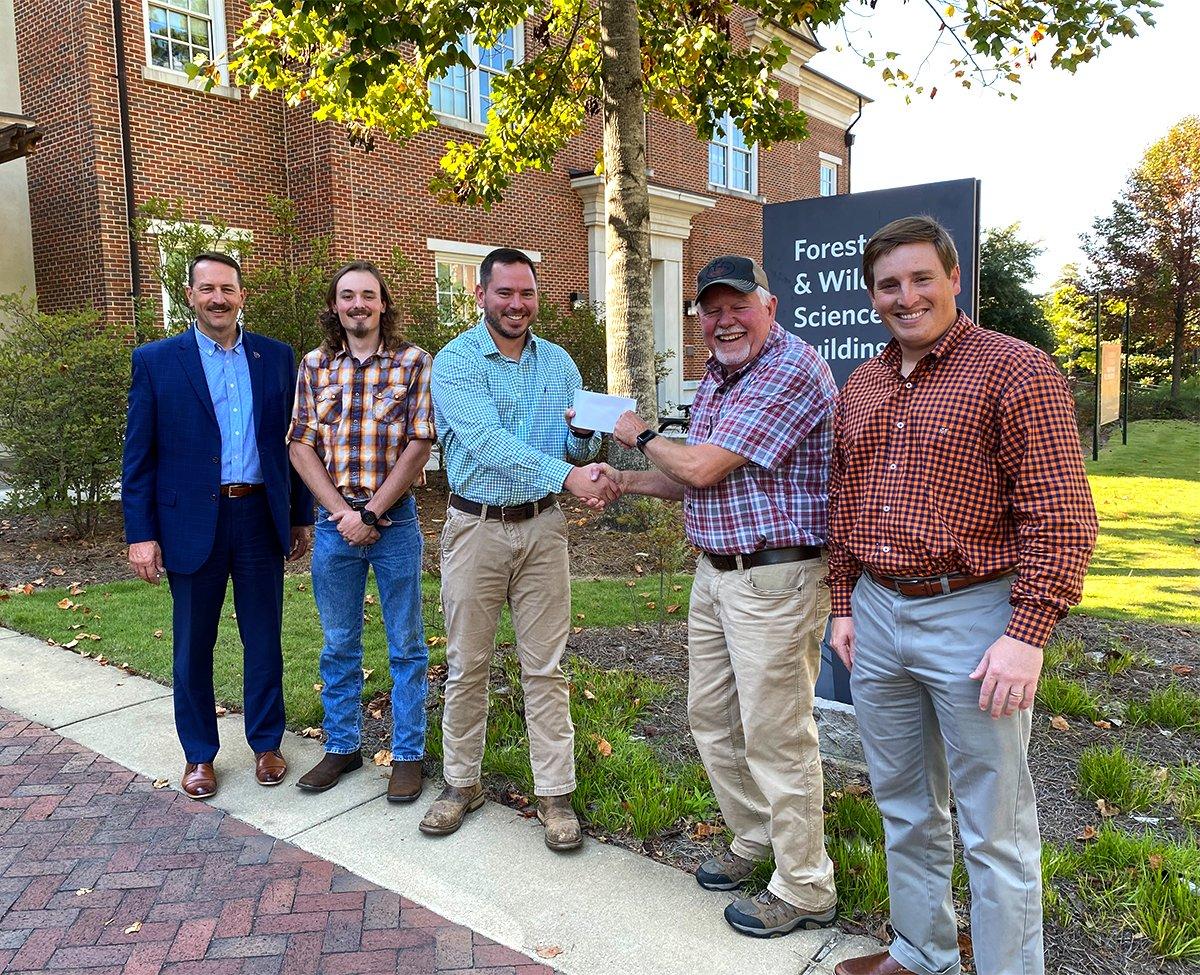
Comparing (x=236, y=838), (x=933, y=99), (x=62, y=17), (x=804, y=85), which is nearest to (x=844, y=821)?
(x=236, y=838)

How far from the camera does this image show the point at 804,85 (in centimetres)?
2453

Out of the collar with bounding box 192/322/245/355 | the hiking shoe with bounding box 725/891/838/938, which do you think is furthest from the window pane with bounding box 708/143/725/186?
the hiking shoe with bounding box 725/891/838/938

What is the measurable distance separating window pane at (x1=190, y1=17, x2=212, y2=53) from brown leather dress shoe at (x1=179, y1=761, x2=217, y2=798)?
1218cm

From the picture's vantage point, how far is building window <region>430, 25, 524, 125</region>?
1526cm

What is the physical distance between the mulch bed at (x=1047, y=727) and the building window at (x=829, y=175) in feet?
68.3

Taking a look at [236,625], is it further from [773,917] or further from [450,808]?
[773,917]

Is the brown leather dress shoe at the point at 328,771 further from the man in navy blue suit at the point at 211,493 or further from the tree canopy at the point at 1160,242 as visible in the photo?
the tree canopy at the point at 1160,242

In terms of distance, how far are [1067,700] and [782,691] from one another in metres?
2.36

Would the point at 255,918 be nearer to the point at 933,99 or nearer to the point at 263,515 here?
the point at 263,515

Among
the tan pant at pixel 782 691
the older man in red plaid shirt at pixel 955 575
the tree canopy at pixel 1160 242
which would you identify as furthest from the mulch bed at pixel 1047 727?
the tree canopy at pixel 1160 242

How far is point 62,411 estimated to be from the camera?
845 cm

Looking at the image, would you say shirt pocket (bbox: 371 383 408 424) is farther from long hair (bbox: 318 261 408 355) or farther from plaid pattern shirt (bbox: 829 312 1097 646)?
plaid pattern shirt (bbox: 829 312 1097 646)

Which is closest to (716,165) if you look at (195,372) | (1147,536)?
(1147,536)

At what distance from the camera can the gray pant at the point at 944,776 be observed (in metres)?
2.24
